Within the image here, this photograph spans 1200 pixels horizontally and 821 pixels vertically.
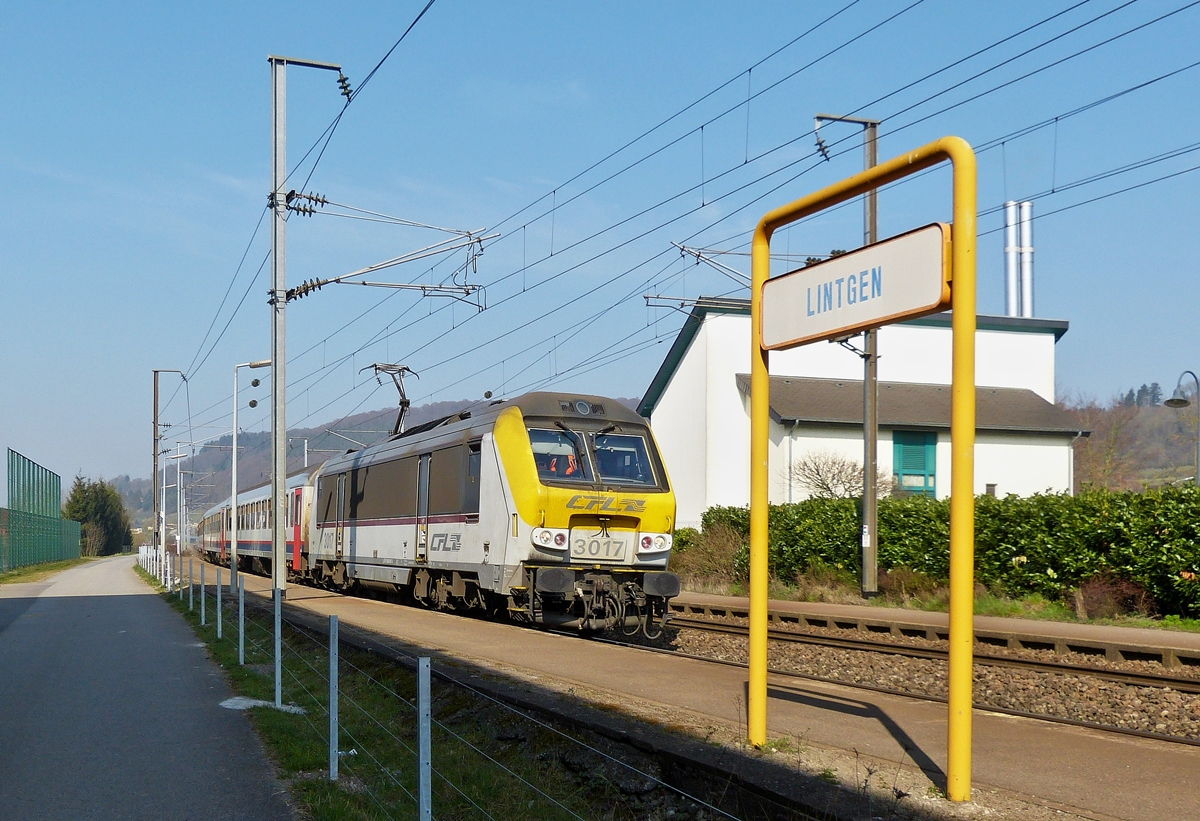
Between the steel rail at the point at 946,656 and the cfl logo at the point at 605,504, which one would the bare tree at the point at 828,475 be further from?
the cfl logo at the point at 605,504

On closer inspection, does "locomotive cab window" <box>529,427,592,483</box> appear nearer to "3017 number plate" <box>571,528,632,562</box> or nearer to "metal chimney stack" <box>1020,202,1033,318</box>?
"3017 number plate" <box>571,528,632,562</box>

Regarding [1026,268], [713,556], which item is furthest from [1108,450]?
[713,556]

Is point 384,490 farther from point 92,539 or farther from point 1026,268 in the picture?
point 92,539

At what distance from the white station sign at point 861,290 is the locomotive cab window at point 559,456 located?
814 cm

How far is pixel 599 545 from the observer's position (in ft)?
49.1

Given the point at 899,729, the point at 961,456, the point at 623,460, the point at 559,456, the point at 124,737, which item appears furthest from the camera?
the point at 623,460

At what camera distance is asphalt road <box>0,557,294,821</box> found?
22.9ft

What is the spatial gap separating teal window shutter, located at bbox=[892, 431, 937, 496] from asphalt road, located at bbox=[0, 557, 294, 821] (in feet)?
78.4

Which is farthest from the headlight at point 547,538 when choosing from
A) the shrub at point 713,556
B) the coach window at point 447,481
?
the shrub at point 713,556

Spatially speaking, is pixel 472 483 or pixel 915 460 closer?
pixel 472 483

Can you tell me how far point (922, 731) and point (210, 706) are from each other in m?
6.84

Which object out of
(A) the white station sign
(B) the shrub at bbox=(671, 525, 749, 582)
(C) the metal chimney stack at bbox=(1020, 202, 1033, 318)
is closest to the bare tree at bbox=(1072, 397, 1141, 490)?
(C) the metal chimney stack at bbox=(1020, 202, 1033, 318)

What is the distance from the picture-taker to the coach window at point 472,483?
1593 centimetres

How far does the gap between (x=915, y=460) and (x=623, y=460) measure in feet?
72.1
